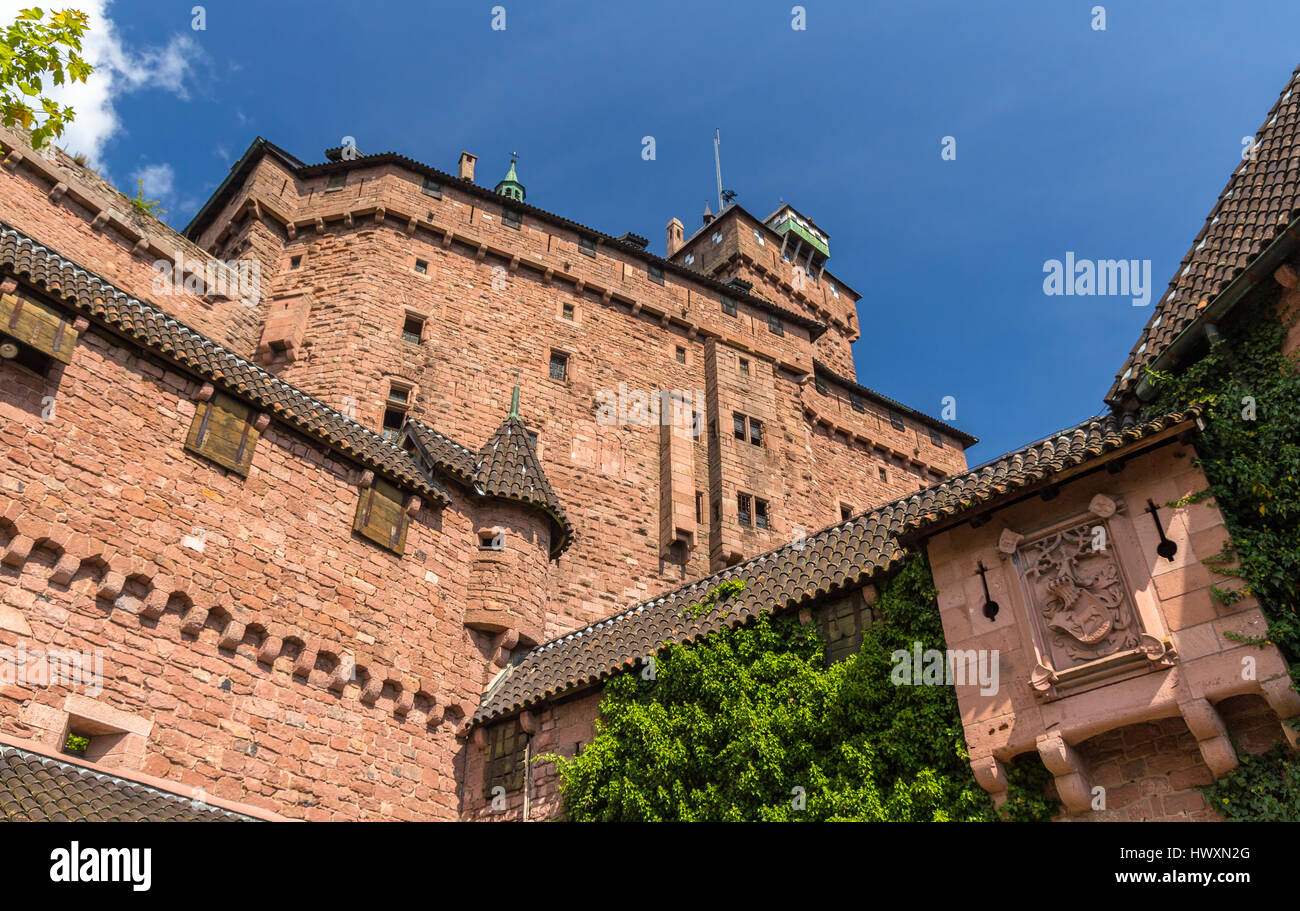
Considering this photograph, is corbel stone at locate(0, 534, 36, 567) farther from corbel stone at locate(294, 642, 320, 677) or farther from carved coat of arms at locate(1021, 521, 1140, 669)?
carved coat of arms at locate(1021, 521, 1140, 669)

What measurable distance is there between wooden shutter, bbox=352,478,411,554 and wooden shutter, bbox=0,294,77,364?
16.0ft

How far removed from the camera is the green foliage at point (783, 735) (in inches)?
451

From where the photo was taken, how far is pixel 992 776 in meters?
10.8

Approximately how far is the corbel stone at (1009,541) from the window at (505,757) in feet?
27.3

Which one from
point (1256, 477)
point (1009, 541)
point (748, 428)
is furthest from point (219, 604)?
point (748, 428)

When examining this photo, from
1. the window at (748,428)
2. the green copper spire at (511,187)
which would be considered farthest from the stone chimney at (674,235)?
the window at (748,428)

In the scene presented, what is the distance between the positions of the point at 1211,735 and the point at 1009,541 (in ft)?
9.69

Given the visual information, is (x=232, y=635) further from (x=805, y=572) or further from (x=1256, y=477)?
(x=1256, y=477)

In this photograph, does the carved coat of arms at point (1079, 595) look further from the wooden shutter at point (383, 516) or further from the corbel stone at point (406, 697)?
the wooden shutter at point (383, 516)
